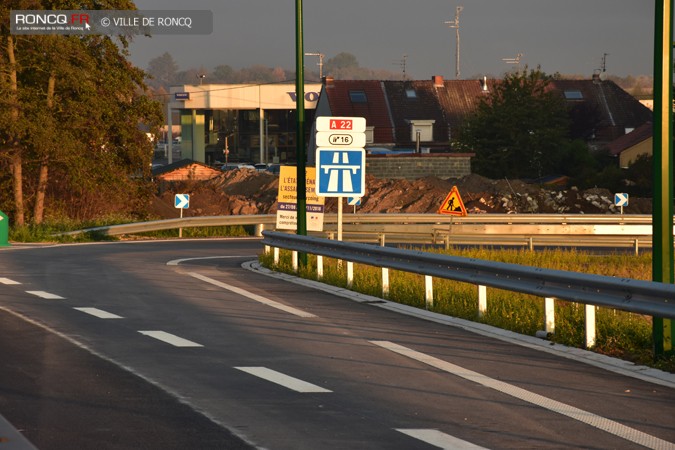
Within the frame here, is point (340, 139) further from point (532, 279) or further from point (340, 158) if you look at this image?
point (532, 279)

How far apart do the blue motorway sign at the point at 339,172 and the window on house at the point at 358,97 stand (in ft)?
292

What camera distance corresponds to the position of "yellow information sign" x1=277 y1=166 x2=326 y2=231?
24.2m

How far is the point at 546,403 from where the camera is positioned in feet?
29.6

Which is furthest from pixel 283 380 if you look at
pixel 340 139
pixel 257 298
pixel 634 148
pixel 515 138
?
pixel 634 148

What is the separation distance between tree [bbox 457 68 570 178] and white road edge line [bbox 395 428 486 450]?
81.5 m

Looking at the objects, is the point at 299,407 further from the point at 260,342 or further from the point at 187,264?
the point at 187,264

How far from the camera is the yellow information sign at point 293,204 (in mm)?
24172

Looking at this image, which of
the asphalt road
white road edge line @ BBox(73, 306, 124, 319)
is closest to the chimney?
the asphalt road

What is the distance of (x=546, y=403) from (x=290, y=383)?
78.2 inches

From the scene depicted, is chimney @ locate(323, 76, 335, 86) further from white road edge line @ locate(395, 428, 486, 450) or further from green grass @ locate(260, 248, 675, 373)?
white road edge line @ locate(395, 428, 486, 450)

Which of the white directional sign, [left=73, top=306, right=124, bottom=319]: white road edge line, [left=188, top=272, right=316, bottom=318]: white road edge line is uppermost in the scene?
the white directional sign

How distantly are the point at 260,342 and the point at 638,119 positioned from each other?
99859 mm

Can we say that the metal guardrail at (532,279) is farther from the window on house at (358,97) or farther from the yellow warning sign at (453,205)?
the window on house at (358,97)

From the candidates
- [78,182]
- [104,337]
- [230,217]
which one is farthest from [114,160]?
[104,337]
